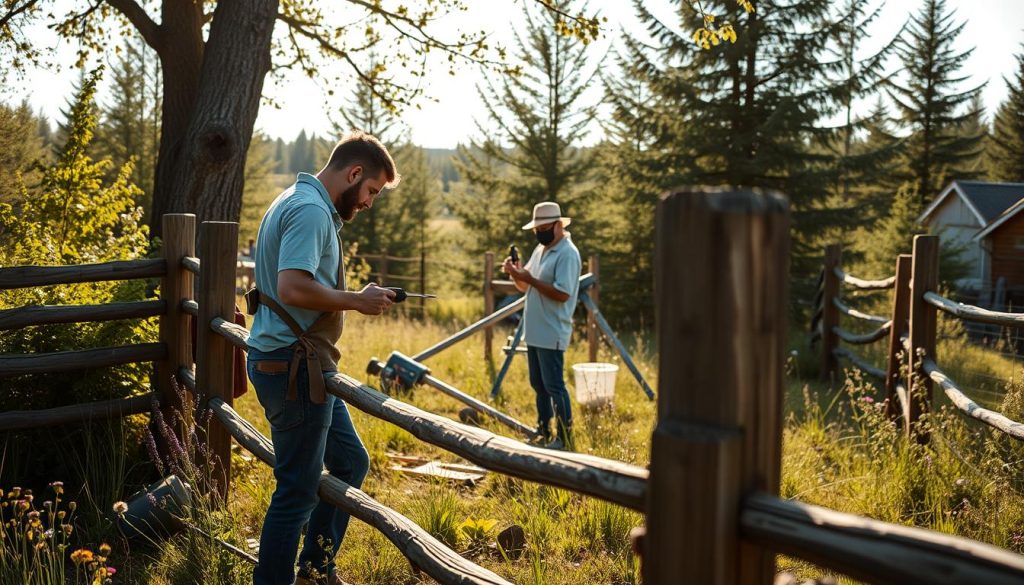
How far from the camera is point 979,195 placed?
28.2 metres

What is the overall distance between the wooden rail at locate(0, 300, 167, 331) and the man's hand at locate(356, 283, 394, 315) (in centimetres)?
252

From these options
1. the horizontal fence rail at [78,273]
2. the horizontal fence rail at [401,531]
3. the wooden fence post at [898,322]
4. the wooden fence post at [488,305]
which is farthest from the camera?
the wooden fence post at [488,305]

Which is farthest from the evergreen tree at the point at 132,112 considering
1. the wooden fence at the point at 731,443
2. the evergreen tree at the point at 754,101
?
the wooden fence at the point at 731,443

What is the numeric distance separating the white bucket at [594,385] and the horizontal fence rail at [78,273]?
3769 millimetres

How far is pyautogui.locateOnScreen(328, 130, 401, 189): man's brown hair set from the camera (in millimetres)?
3285

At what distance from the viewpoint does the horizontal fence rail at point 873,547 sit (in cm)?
128

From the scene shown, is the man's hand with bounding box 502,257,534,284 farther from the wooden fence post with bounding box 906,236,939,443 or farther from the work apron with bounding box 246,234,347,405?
the work apron with bounding box 246,234,347,405

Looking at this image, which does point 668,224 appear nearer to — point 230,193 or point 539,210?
point 539,210

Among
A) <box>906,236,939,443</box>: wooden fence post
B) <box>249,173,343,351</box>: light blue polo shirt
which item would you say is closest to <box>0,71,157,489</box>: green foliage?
<box>249,173,343,351</box>: light blue polo shirt

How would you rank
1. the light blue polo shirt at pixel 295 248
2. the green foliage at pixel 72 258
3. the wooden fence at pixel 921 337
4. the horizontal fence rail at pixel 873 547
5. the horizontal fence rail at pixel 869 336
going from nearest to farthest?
1. the horizontal fence rail at pixel 873 547
2. the light blue polo shirt at pixel 295 248
3. the wooden fence at pixel 921 337
4. the green foliage at pixel 72 258
5. the horizontal fence rail at pixel 869 336

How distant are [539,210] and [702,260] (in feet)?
16.4

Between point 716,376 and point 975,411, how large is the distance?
155 inches

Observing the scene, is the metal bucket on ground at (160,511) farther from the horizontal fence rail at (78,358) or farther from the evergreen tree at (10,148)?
the evergreen tree at (10,148)

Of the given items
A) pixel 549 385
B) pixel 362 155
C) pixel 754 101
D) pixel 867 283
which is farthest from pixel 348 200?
pixel 754 101
